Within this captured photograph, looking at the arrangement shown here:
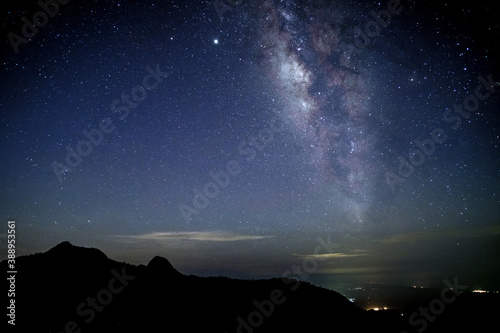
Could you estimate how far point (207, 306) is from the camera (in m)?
15.2

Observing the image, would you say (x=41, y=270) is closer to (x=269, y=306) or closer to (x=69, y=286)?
(x=69, y=286)

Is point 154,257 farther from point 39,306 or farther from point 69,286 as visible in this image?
point 39,306

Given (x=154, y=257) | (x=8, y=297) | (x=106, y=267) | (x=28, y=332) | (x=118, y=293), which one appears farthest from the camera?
(x=154, y=257)

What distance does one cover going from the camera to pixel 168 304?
47.7ft

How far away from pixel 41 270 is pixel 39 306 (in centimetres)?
330

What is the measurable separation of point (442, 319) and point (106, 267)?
85.5ft

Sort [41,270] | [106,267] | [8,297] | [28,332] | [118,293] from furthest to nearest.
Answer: [106,267] < [41,270] < [118,293] < [8,297] < [28,332]

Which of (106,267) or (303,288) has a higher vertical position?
(106,267)

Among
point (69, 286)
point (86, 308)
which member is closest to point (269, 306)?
point (86, 308)

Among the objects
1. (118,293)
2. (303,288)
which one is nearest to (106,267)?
(118,293)

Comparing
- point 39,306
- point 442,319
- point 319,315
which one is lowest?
point 442,319

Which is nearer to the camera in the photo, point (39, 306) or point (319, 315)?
point (39, 306)

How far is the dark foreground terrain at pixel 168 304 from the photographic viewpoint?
13.3m

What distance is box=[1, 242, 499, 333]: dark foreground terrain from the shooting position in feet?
43.6
